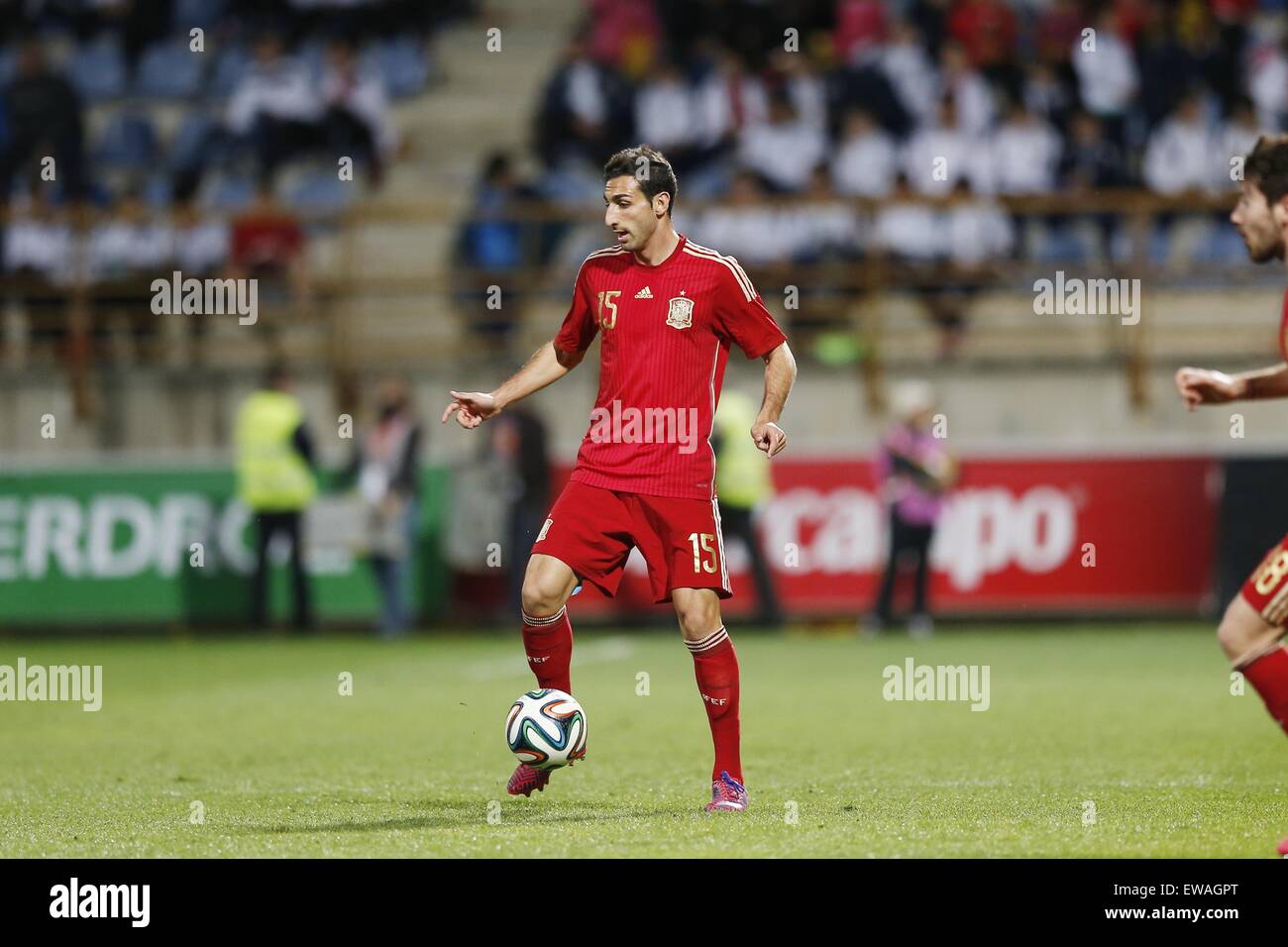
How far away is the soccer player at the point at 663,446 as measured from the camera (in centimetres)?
799

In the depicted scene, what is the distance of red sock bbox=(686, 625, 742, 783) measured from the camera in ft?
26.2

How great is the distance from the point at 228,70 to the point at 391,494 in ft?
25.2

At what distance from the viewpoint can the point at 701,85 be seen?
21.4 m

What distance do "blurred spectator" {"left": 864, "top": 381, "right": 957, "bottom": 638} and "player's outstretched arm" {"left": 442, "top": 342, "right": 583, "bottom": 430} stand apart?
9548 mm

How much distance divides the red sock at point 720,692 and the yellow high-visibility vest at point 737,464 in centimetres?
977

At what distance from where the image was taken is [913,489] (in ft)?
58.1

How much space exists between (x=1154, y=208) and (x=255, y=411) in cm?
849

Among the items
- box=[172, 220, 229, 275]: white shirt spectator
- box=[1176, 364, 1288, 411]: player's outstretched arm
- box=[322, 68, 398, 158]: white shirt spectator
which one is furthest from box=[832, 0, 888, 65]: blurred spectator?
box=[1176, 364, 1288, 411]: player's outstretched arm

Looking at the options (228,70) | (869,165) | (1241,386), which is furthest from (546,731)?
(228,70)

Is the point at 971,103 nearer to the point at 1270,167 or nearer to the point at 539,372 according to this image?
the point at 539,372

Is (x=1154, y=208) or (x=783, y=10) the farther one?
(x=783, y=10)

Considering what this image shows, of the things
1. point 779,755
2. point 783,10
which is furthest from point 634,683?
point 783,10
